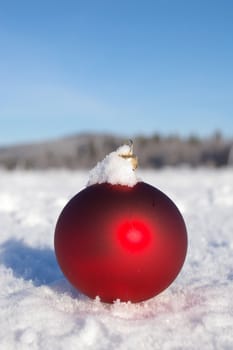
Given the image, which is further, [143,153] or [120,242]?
[143,153]

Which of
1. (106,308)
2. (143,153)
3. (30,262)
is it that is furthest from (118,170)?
(143,153)

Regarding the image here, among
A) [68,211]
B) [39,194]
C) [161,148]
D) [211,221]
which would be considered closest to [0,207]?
[39,194]

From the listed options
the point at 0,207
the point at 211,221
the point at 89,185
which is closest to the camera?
the point at 89,185

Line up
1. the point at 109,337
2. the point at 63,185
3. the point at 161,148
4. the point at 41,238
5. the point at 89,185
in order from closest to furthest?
the point at 109,337 < the point at 89,185 < the point at 41,238 < the point at 63,185 < the point at 161,148

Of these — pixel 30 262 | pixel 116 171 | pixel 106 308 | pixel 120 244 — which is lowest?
pixel 30 262

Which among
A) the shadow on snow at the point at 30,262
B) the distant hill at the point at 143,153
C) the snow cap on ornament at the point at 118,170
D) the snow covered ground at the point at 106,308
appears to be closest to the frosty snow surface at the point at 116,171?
the snow cap on ornament at the point at 118,170

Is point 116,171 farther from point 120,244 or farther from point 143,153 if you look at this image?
point 143,153

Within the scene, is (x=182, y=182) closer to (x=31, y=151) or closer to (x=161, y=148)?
(x=161, y=148)
